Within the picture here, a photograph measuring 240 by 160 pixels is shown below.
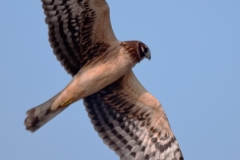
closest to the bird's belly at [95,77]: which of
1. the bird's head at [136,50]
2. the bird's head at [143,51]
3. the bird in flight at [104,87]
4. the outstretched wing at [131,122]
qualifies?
the bird in flight at [104,87]

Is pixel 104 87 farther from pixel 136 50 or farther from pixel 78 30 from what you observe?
pixel 78 30

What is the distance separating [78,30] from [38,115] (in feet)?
5.99

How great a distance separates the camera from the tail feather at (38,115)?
10805mm

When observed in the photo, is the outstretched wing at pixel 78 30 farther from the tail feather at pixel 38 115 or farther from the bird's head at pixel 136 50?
the tail feather at pixel 38 115

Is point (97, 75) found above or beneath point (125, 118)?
above

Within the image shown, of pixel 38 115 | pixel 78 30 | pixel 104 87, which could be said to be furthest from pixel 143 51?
pixel 38 115

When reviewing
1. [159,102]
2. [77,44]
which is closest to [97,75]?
[77,44]

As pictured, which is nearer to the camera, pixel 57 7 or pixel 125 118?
pixel 57 7

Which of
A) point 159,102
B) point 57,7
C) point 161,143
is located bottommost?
point 161,143

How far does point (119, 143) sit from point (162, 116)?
3.56 feet

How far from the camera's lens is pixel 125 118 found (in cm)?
1181

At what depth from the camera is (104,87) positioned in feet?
37.4

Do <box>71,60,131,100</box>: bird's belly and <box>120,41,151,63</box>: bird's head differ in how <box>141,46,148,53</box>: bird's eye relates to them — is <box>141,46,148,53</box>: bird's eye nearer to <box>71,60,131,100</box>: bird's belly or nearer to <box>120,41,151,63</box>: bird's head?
<box>120,41,151,63</box>: bird's head

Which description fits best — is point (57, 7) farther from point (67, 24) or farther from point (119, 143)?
point (119, 143)
